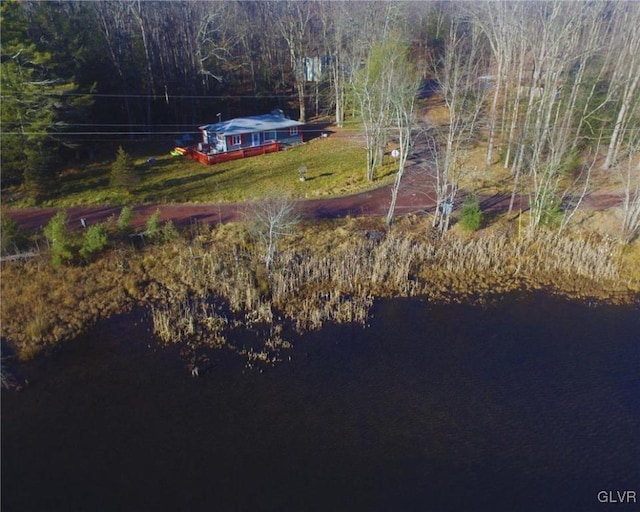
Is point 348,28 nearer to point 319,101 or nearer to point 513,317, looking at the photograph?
point 319,101

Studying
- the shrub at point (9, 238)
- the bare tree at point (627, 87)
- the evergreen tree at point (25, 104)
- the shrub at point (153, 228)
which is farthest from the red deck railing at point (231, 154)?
the bare tree at point (627, 87)

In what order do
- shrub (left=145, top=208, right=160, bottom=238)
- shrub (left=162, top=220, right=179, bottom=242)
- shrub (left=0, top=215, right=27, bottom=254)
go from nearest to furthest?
shrub (left=0, top=215, right=27, bottom=254)
shrub (left=145, top=208, right=160, bottom=238)
shrub (left=162, top=220, right=179, bottom=242)

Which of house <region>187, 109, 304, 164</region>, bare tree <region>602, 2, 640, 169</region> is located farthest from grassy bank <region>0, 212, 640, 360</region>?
house <region>187, 109, 304, 164</region>

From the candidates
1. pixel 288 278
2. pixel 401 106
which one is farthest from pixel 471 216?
pixel 288 278

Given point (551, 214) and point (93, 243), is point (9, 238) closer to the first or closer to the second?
point (93, 243)

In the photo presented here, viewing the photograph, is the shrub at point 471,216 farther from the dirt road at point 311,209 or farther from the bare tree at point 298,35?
the bare tree at point 298,35

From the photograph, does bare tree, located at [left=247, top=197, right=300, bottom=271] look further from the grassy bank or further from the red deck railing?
the red deck railing
